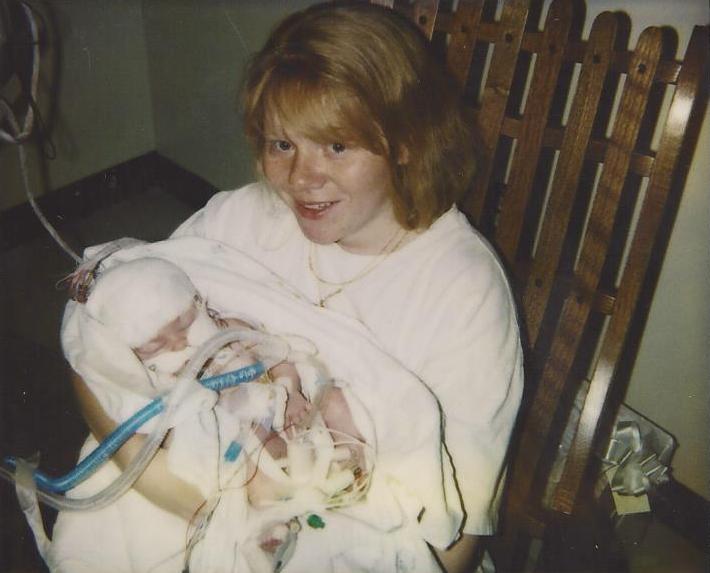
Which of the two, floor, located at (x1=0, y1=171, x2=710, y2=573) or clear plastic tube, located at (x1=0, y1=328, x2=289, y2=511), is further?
floor, located at (x1=0, y1=171, x2=710, y2=573)

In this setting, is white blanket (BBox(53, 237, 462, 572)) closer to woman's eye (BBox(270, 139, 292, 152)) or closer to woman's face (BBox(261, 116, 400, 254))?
woman's face (BBox(261, 116, 400, 254))

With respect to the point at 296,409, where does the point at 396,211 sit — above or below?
above

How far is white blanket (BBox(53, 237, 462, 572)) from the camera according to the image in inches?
34.2

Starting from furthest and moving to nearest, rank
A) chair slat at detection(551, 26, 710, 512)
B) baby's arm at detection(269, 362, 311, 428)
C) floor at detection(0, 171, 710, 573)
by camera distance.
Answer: floor at detection(0, 171, 710, 573), baby's arm at detection(269, 362, 311, 428), chair slat at detection(551, 26, 710, 512)

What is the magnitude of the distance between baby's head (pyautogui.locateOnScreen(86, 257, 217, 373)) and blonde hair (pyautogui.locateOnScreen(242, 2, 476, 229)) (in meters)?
0.32

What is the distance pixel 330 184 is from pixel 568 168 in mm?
416

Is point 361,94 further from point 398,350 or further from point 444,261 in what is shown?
point 398,350

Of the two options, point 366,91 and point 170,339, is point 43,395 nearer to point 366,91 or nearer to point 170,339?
point 170,339

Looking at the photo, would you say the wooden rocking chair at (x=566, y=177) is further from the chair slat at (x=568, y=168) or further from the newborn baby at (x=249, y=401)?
the newborn baby at (x=249, y=401)

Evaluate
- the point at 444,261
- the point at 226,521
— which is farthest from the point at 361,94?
the point at 226,521

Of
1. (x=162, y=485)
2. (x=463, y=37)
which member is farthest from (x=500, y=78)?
(x=162, y=485)

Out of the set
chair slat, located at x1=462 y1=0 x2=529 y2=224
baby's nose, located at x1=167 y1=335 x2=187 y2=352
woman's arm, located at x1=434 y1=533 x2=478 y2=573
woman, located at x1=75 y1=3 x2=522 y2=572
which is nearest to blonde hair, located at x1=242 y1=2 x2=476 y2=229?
woman, located at x1=75 y1=3 x2=522 y2=572

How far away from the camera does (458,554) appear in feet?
3.14

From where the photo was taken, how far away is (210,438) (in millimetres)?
885
